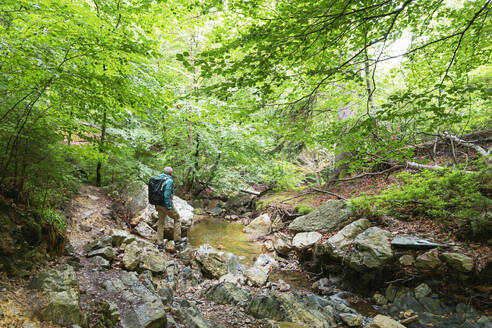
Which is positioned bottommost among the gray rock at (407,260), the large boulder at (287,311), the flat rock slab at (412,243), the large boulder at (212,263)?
the large boulder at (212,263)

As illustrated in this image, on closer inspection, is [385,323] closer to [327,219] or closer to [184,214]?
[327,219]

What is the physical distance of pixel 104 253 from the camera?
4.67 meters

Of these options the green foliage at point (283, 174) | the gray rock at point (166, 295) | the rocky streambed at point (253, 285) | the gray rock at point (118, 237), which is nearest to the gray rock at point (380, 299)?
the rocky streambed at point (253, 285)

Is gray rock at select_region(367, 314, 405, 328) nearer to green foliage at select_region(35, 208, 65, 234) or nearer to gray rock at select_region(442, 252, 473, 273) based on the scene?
gray rock at select_region(442, 252, 473, 273)

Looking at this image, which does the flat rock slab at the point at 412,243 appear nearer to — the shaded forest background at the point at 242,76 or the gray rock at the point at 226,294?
the shaded forest background at the point at 242,76

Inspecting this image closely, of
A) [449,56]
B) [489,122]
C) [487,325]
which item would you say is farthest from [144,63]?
[489,122]

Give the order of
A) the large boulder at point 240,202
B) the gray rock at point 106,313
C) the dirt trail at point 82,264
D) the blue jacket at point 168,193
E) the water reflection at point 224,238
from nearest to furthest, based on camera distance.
→ the dirt trail at point 82,264 < the gray rock at point 106,313 < the blue jacket at point 168,193 < the water reflection at point 224,238 < the large boulder at point 240,202

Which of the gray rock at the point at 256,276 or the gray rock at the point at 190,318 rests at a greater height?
the gray rock at the point at 190,318

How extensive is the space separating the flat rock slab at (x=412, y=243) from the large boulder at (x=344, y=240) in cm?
106

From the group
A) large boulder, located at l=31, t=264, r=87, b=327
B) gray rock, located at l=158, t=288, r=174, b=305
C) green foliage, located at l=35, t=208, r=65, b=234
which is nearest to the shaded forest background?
green foliage, located at l=35, t=208, r=65, b=234

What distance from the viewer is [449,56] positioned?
15.9ft

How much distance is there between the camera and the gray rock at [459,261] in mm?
4383

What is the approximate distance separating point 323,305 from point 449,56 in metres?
5.90

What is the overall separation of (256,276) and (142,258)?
2.88 meters
